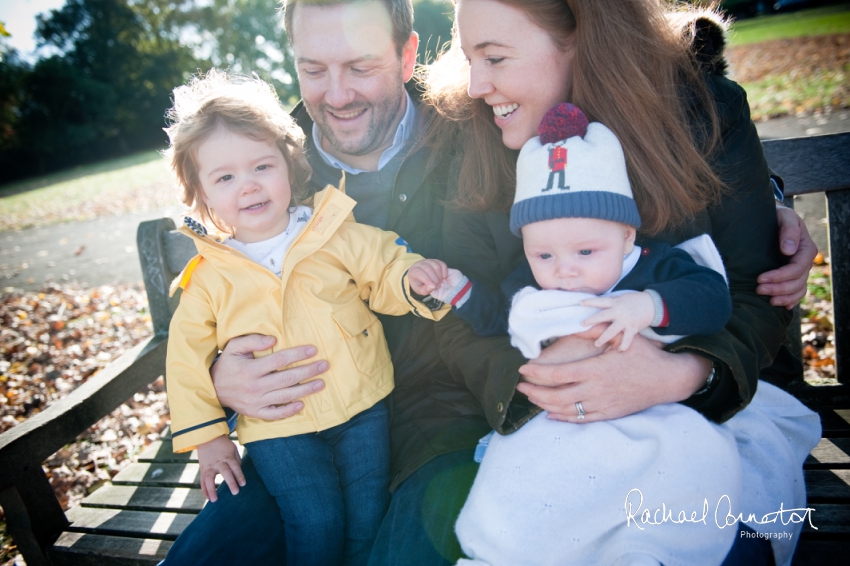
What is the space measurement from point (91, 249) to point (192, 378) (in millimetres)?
9469

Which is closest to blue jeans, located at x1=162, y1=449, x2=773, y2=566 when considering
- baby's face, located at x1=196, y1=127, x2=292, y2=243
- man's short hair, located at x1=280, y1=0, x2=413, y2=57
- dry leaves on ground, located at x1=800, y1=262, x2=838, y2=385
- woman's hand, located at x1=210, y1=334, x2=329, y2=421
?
woman's hand, located at x1=210, y1=334, x2=329, y2=421

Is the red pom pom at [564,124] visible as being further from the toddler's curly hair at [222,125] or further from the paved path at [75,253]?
the paved path at [75,253]

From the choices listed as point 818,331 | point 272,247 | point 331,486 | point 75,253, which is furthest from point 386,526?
point 75,253

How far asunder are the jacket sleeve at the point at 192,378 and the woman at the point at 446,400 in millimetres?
68

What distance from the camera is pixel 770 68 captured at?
1548 cm

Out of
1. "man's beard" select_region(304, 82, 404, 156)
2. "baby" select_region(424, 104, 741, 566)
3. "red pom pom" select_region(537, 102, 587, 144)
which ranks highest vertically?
"man's beard" select_region(304, 82, 404, 156)

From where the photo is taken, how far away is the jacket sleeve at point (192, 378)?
2.22 metres

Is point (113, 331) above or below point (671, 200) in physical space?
below

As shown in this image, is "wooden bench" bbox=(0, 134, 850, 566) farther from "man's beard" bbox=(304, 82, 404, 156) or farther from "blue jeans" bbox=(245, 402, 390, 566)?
"man's beard" bbox=(304, 82, 404, 156)

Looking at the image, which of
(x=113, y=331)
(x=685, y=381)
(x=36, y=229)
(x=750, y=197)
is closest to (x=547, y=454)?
(x=685, y=381)

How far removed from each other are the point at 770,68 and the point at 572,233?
17.7m

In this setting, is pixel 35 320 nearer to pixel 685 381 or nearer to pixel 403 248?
pixel 403 248

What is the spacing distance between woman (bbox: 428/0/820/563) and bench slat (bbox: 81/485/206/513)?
1520 millimetres

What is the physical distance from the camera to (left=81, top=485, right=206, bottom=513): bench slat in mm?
2582
